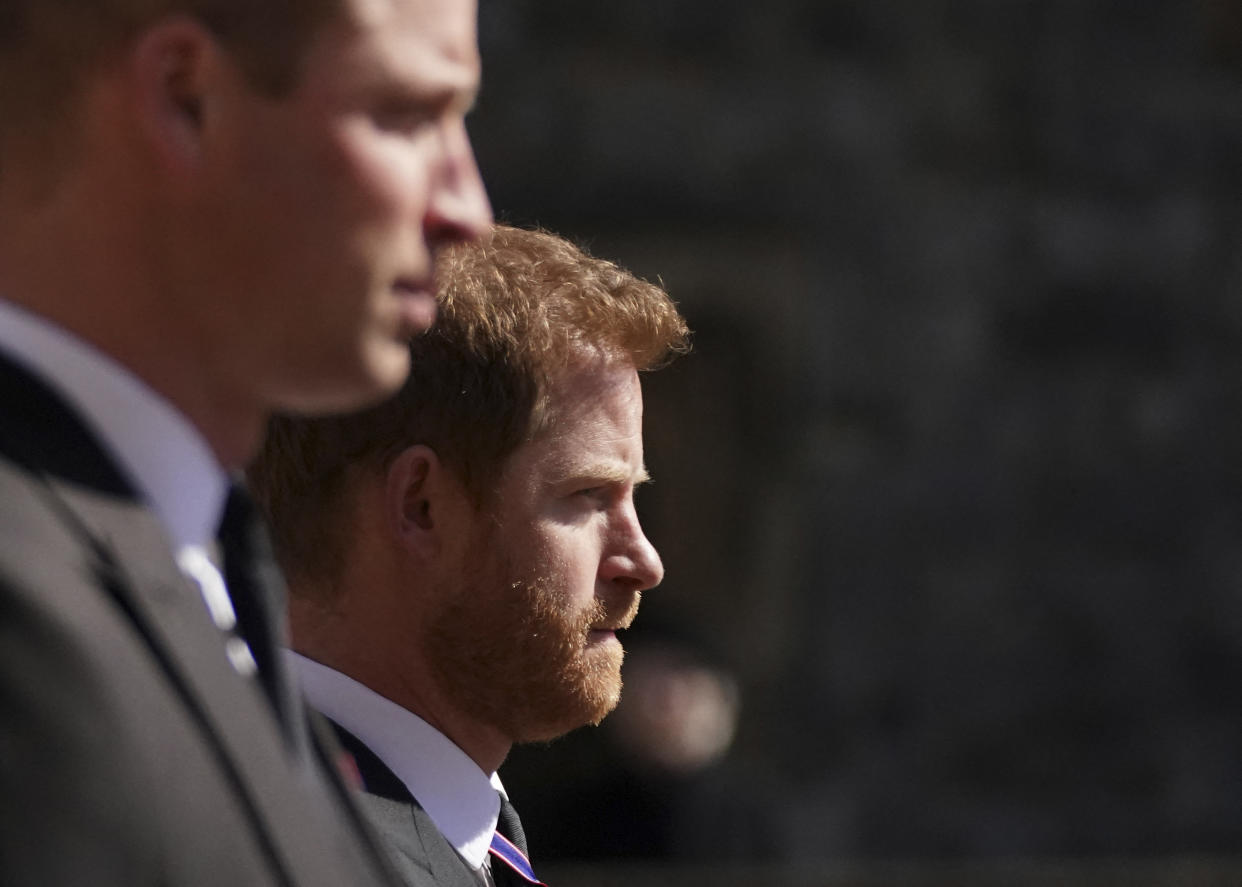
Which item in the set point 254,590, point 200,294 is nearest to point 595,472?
point 254,590

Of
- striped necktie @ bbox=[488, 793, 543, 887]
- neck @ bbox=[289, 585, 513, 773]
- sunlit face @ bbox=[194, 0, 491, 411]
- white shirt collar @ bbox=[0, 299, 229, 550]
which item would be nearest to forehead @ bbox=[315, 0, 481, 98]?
sunlit face @ bbox=[194, 0, 491, 411]

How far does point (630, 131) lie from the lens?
7605mm

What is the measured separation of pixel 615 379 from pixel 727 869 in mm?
5257

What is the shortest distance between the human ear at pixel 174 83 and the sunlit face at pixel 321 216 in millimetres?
13

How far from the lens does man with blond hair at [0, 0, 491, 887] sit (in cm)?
104

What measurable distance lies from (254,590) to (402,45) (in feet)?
1.12

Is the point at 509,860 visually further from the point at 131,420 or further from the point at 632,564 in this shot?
the point at 131,420

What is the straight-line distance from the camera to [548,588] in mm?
2021

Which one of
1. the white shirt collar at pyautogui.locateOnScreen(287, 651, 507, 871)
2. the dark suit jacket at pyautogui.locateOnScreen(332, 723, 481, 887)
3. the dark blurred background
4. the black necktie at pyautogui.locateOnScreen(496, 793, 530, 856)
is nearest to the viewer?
the dark suit jacket at pyautogui.locateOnScreen(332, 723, 481, 887)

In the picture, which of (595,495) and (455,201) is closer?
(455,201)

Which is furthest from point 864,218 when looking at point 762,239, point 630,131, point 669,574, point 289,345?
point 289,345

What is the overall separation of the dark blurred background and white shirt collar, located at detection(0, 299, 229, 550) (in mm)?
6375

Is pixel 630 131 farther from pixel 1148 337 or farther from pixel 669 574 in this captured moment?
pixel 1148 337

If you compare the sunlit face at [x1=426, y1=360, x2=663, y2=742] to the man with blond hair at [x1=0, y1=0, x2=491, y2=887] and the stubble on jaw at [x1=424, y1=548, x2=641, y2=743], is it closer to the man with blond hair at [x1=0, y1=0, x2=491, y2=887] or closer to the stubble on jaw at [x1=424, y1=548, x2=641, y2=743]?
the stubble on jaw at [x1=424, y1=548, x2=641, y2=743]
